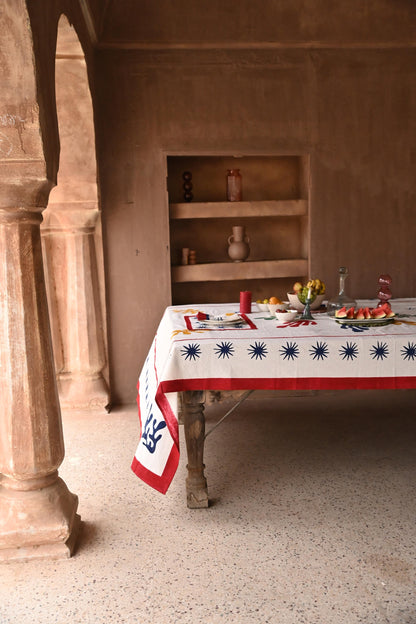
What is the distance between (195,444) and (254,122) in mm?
2788

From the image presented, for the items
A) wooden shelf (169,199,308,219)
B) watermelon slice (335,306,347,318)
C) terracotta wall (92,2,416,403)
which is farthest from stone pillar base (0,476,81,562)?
wooden shelf (169,199,308,219)

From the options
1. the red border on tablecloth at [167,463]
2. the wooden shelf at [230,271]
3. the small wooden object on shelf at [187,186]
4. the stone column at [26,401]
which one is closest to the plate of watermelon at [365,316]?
the red border on tablecloth at [167,463]

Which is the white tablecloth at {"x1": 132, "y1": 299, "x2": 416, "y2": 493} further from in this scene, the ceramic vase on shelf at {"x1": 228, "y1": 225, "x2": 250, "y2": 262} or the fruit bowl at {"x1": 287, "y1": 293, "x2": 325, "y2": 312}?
the ceramic vase on shelf at {"x1": 228, "y1": 225, "x2": 250, "y2": 262}

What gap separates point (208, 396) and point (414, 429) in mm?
1836

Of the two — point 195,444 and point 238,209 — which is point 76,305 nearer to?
point 238,209

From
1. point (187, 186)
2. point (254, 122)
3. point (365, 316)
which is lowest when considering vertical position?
point (365, 316)

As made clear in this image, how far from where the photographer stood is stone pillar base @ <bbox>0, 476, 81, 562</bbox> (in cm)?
241

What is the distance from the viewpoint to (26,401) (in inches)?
95.3

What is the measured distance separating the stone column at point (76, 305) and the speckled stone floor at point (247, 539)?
683 millimetres

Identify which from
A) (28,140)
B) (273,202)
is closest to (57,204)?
(273,202)

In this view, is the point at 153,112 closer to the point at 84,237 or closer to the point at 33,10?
the point at 84,237

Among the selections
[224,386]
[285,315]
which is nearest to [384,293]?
[285,315]

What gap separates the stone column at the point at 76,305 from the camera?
14.4 feet

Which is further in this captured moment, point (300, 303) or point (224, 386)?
point (300, 303)
